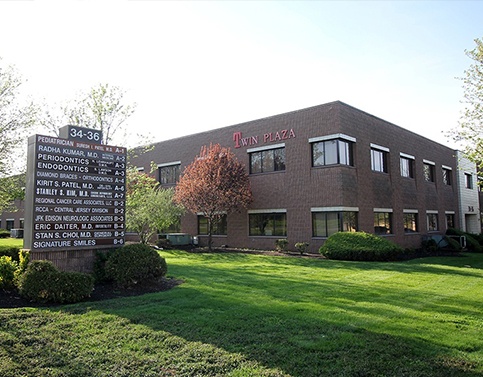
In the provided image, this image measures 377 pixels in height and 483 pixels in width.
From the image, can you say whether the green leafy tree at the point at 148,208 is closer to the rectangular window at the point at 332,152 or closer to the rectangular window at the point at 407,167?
the rectangular window at the point at 332,152

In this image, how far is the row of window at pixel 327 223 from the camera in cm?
2227

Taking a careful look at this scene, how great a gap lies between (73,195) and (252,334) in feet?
20.9

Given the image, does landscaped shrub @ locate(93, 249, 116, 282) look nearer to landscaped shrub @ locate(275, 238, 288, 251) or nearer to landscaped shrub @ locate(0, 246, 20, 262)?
landscaped shrub @ locate(0, 246, 20, 262)

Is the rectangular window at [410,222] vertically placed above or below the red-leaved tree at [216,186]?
below

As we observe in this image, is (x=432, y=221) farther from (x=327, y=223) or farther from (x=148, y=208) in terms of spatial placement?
(x=148, y=208)

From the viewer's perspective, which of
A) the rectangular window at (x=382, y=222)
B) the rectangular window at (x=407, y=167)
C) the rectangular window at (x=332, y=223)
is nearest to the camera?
the rectangular window at (x=332, y=223)

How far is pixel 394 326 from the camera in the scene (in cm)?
672

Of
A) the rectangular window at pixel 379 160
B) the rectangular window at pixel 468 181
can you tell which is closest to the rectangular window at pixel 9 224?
the rectangular window at pixel 379 160

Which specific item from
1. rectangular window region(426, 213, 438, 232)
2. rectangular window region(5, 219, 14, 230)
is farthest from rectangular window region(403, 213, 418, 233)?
rectangular window region(5, 219, 14, 230)

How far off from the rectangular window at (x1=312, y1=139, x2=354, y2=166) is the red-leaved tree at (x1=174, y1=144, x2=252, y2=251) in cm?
480

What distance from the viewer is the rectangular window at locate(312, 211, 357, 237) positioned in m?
22.0

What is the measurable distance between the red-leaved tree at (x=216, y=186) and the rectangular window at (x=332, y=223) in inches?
188

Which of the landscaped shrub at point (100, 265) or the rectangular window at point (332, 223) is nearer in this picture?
the landscaped shrub at point (100, 265)

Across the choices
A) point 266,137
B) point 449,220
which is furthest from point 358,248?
point 449,220
